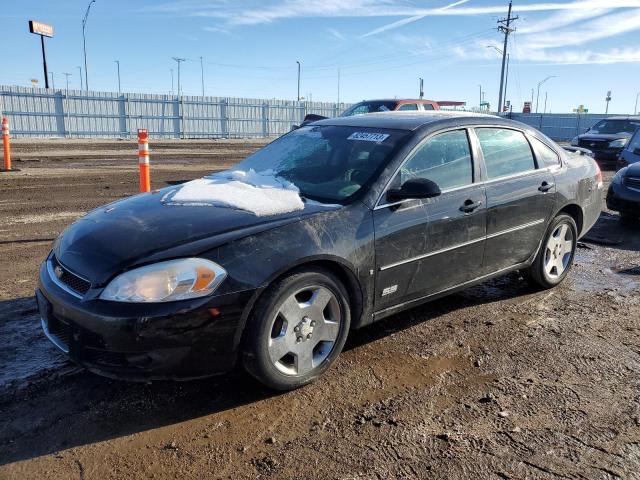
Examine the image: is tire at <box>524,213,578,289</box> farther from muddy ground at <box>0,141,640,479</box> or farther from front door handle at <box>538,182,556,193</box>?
muddy ground at <box>0,141,640,479</box>

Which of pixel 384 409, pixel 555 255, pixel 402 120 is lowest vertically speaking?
pixel 384 409

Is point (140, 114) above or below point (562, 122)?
above

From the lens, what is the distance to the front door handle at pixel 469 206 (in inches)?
158

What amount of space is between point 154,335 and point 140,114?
31.6 m

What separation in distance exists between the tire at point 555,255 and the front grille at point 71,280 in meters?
3.79

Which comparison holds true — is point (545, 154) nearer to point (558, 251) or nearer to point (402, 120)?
point (558, 251)

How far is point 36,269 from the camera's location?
5305 mm

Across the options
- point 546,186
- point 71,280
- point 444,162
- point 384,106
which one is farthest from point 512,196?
point 384,106

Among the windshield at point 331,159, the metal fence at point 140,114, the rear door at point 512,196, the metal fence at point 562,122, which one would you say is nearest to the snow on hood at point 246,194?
the windshield at point 331,159

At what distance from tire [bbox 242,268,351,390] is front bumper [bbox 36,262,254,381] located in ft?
0.38

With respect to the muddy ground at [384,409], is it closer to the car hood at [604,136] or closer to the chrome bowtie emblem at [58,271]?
the chrome bowtie emblem at [58,271]

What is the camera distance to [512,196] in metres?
4.43

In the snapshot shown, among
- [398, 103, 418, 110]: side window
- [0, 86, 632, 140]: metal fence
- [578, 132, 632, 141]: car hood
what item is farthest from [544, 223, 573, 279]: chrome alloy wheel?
[0, 86, 632, 140]: metal fence

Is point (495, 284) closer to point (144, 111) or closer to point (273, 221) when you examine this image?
point (273, 221)
